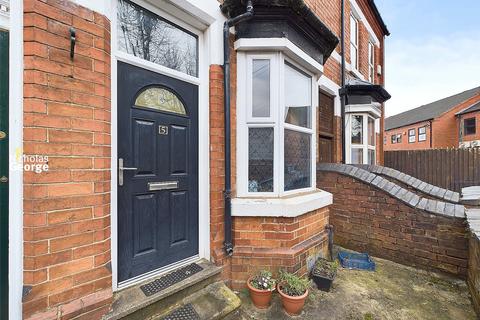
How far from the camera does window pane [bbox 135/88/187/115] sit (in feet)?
7.69

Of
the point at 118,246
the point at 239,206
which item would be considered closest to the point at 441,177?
the point at 239,206

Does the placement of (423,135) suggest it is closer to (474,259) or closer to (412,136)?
(412,136)

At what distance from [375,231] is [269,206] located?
2.42m

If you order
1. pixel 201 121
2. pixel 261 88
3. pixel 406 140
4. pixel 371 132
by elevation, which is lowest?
pixel 201 121

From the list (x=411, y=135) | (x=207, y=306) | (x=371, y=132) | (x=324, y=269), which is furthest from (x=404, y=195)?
(x=411, y=135)

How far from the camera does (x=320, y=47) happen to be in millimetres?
3582

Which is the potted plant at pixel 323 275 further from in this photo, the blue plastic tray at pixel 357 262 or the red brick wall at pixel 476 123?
the red brick wall at pixel 476 123

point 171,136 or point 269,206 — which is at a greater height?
point 171,136

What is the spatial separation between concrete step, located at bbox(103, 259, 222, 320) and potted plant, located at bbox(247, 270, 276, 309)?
19.5 inches

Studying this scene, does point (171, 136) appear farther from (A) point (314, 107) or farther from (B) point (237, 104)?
(A) point (314, 107)

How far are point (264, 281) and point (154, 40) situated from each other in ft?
9.63

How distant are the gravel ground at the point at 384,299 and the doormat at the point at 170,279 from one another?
0.64 meters

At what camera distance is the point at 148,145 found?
2.35 meters

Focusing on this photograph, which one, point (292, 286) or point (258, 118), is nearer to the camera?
point (292, 286)
